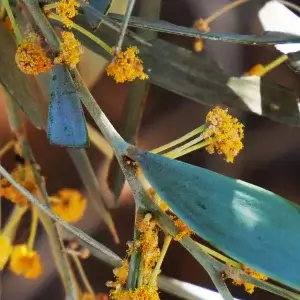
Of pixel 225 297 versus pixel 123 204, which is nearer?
pixel 225 297

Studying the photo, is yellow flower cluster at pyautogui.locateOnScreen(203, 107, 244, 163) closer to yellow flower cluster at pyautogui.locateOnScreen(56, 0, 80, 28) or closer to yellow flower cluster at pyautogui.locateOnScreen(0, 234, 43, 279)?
yellow flower cluster at pyautogui.locateOnScreen(56, 0, 80, 28)

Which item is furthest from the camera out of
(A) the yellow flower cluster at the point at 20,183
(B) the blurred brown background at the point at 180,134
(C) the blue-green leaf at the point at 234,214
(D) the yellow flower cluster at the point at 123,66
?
(B) the blurred brown background at the point at 180,134

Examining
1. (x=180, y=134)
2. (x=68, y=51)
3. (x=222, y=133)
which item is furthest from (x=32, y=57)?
(x=180, y=134)

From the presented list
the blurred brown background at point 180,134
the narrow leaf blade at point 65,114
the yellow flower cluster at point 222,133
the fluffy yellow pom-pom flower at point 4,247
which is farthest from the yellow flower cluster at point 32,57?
the blurred brown background at point 180,134

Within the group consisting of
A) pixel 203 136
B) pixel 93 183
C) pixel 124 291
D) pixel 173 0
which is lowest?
pixel 124 291

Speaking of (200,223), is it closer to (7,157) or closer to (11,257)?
Answer: (11,257)

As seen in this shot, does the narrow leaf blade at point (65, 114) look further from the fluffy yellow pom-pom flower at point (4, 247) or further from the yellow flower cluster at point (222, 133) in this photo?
the fluffy yellow pom-pom flower at point (4, 247)

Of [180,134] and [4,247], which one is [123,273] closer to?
[4,247]

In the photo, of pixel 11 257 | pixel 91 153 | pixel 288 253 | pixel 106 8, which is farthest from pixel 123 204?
pixel 288 253
